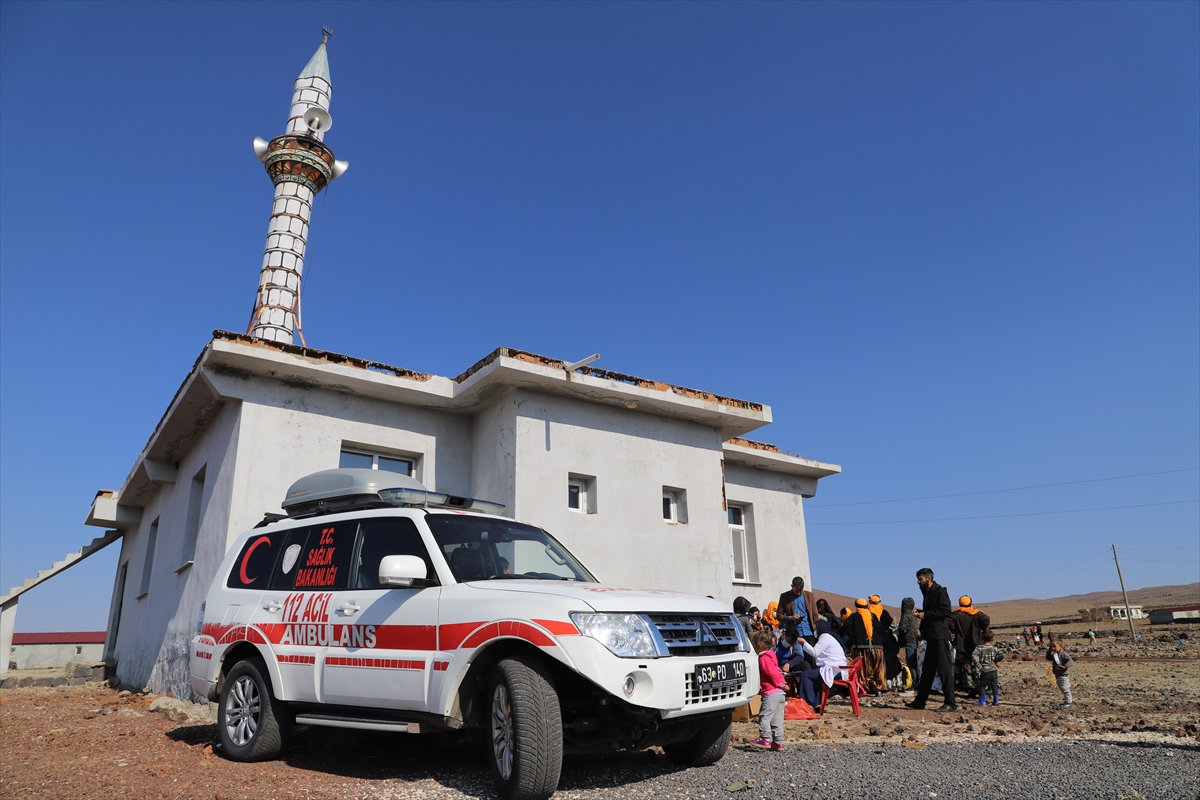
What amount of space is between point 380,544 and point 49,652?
129ft

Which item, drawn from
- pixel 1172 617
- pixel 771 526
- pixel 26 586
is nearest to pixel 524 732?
pixel 771 526

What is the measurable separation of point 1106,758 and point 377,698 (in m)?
5.76

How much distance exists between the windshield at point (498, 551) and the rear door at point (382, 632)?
20 centimetres

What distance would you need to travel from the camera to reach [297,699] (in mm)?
5934

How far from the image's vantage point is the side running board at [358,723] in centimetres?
519

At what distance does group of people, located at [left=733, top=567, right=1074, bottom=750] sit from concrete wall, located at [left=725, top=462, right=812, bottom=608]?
2851 mm

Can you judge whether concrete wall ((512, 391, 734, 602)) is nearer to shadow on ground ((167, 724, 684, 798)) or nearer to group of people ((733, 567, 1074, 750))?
group of people ((733, 567, 1074, 750))

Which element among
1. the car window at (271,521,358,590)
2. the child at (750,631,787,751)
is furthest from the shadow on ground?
the car window at (271,521,358,590)

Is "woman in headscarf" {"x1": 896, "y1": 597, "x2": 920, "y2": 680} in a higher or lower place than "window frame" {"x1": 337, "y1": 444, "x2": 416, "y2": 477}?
lower

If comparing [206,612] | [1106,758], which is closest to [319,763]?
[206,612]

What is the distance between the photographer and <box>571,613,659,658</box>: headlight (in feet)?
15.2

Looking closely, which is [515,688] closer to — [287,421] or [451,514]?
[451,514]

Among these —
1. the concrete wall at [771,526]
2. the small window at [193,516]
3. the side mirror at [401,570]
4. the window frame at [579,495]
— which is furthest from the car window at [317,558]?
the concrete wall at [771,526]

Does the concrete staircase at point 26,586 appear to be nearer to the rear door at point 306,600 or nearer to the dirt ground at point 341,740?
the dirt ground at point 341,740
